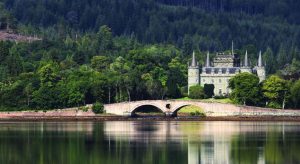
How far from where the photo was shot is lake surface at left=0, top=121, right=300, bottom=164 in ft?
213

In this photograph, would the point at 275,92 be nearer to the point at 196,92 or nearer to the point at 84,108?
the point at 196,92

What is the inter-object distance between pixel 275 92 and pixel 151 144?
43.1 m

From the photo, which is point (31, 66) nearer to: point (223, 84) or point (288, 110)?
point (223, 84)

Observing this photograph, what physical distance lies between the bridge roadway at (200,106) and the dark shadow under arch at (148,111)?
92.0 inches

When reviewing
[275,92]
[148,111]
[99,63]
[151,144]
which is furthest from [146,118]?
[151,144]

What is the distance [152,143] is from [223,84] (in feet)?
197

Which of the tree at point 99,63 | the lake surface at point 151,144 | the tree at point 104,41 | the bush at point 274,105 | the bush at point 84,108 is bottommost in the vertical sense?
the lake surface at point 151,144

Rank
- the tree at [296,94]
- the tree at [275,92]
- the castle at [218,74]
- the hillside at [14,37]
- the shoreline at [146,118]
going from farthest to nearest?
the hillside at [14,37], the castle at [218,74], the tree at [275,92], the tree at [296,94], the shoreline at [146,118]

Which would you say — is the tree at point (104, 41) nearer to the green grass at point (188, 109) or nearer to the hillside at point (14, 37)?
the hillside at point (14, 37)

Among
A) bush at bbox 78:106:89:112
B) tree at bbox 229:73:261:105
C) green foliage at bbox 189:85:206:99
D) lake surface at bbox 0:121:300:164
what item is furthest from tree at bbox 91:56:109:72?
lake surface at bbox 0:121:300:164

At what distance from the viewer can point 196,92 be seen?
12825 cm

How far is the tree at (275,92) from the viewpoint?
379 ft

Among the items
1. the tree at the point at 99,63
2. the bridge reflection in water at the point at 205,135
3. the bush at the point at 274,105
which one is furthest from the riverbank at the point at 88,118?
the tree at the point at 99,63

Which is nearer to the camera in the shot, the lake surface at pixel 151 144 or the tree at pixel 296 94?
the lake surface at pixel 151 144
